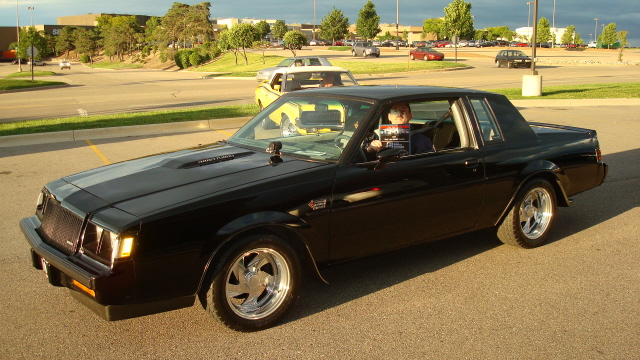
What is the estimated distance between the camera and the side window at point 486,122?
17.6 feet

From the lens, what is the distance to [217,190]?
3.87m

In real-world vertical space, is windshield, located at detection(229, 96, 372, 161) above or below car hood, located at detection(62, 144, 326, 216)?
above

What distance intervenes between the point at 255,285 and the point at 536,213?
311 cm

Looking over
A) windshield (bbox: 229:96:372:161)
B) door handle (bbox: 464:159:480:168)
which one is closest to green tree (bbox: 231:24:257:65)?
windshield (bbox: 229:96:372:161)

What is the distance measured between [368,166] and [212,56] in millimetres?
64692

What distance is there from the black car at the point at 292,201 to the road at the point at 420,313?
0.28 metres

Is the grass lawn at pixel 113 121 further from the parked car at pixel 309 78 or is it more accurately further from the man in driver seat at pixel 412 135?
the man in driver seat at pixel 412 135

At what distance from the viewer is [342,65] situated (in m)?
47.0

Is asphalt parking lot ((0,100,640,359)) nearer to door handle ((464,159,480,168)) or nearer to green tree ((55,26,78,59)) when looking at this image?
door handle ((464,159,480,168))

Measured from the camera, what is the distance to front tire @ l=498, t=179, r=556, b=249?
5.51 metres

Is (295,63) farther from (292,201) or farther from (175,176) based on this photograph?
(292,201)

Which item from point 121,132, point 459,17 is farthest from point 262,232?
point 459,17

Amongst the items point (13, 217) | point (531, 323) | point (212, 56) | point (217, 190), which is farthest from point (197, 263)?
point (212, 56)

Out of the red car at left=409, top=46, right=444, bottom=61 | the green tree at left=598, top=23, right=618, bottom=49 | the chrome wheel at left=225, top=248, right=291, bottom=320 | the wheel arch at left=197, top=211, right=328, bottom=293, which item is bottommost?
the chrome wheel at left=225, top=248, right=291, bottom=320
